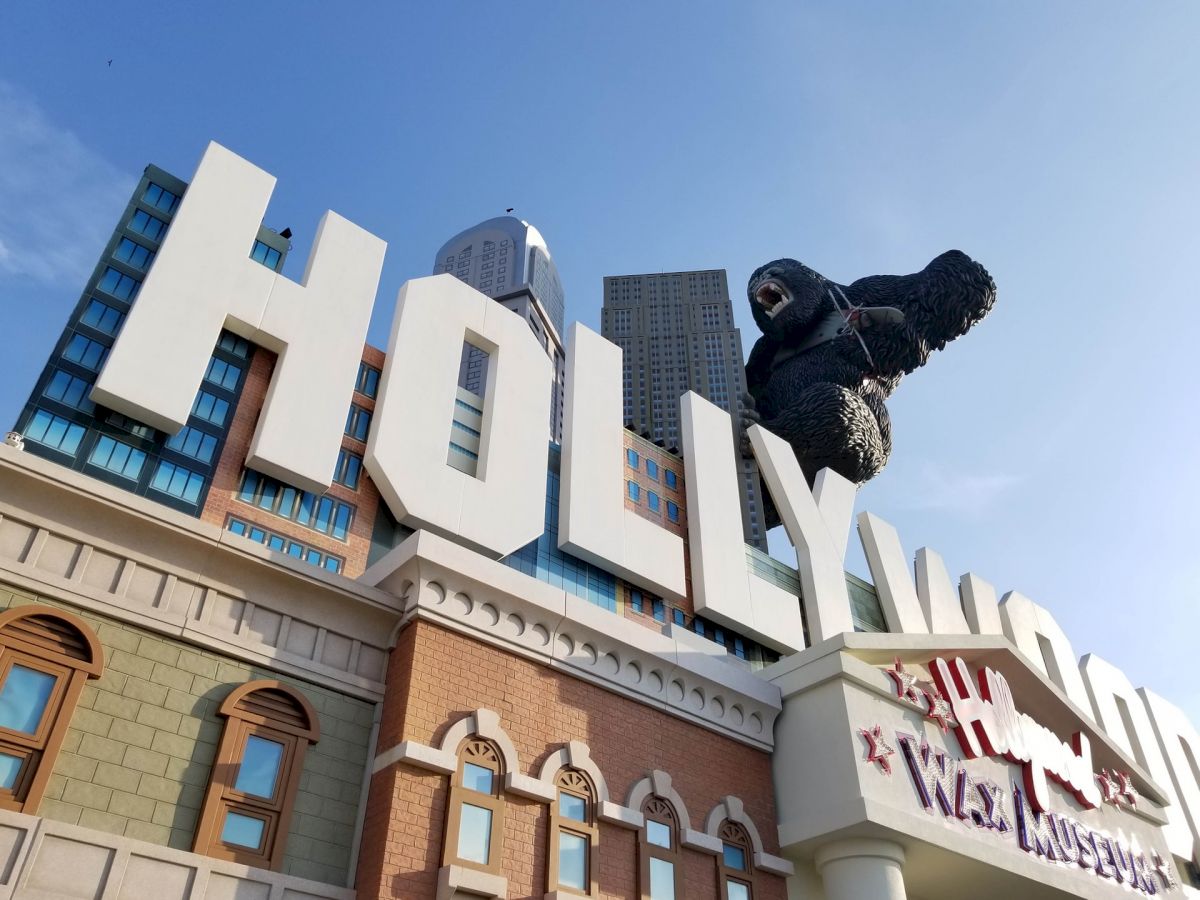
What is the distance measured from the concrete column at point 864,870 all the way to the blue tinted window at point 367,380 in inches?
881

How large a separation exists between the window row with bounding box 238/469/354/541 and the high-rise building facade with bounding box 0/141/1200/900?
93 mm

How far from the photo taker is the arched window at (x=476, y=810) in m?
14.4

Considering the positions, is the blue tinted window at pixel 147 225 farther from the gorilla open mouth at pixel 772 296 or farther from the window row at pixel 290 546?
the gorilla open mouth at pixel 772 296

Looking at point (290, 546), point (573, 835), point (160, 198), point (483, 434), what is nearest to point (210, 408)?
point (290, 546)

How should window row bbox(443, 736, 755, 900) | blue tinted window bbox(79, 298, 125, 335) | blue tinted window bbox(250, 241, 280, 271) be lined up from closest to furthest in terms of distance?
window row bbox(443, 736, 755, 900), blue tinted window bbox(79, 298, 125, 335), blue tinted window bbox(250, 241, 280, 271)

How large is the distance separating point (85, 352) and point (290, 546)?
8.41 metres

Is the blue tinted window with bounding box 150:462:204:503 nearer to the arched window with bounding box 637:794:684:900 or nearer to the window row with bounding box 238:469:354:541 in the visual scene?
the window row with bounding box 238:469:354:541

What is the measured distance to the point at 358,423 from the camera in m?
33.6

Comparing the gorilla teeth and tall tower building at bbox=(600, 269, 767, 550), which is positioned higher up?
tall tower building at bbox=(600, 269, 767, 550)

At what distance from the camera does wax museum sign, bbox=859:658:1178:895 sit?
19.5m

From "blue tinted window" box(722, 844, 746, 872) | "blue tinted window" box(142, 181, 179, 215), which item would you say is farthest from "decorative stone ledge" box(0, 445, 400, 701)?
"blue tinted window" box(142, 181, 179, 215)

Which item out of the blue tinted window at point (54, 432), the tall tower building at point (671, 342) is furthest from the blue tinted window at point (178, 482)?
the tall tower building at point (671, 342)

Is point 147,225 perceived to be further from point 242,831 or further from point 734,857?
point 734,857

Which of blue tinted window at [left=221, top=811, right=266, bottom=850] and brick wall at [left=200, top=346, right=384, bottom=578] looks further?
brick wall at [left=200, top=346, right=384, bottom=578]
